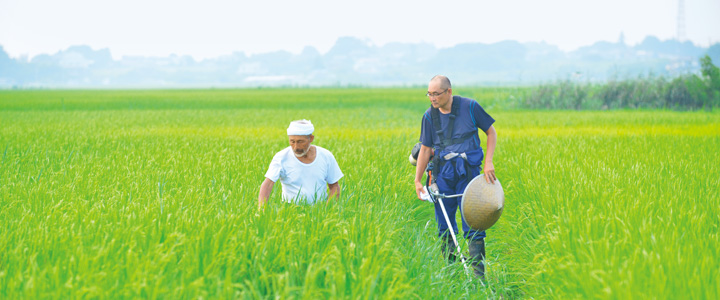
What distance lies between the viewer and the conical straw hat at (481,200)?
4426mm

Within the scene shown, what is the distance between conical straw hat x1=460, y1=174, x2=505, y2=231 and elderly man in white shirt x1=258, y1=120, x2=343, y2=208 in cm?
100

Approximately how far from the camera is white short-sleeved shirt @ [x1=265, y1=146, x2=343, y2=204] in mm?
4578

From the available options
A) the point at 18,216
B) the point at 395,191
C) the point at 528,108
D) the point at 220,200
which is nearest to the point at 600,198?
the point at 395,191

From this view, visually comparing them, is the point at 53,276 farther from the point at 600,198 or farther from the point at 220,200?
the point at 600,198

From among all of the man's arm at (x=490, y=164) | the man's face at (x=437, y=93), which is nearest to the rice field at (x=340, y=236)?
the man's arm at (x=490, y=164)

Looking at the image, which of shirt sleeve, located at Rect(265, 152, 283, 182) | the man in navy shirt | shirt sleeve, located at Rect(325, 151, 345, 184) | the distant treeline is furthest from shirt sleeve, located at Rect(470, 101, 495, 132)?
the distant treeline

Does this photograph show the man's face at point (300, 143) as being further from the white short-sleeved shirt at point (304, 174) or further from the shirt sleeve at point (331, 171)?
the shirt sleeve at point (331, 171)

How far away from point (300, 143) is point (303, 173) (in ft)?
1.20

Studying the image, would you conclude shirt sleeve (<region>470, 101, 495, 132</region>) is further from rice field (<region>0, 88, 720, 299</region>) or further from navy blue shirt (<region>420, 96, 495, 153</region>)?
rice field (<region>0, 88, 720, 299</region>)

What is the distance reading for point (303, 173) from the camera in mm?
4625

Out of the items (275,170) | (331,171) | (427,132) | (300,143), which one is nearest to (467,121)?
(427,132)

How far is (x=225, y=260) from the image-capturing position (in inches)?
126

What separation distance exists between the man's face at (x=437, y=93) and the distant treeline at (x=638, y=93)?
24578 millimetres

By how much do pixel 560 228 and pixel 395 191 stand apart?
2.39 meters
